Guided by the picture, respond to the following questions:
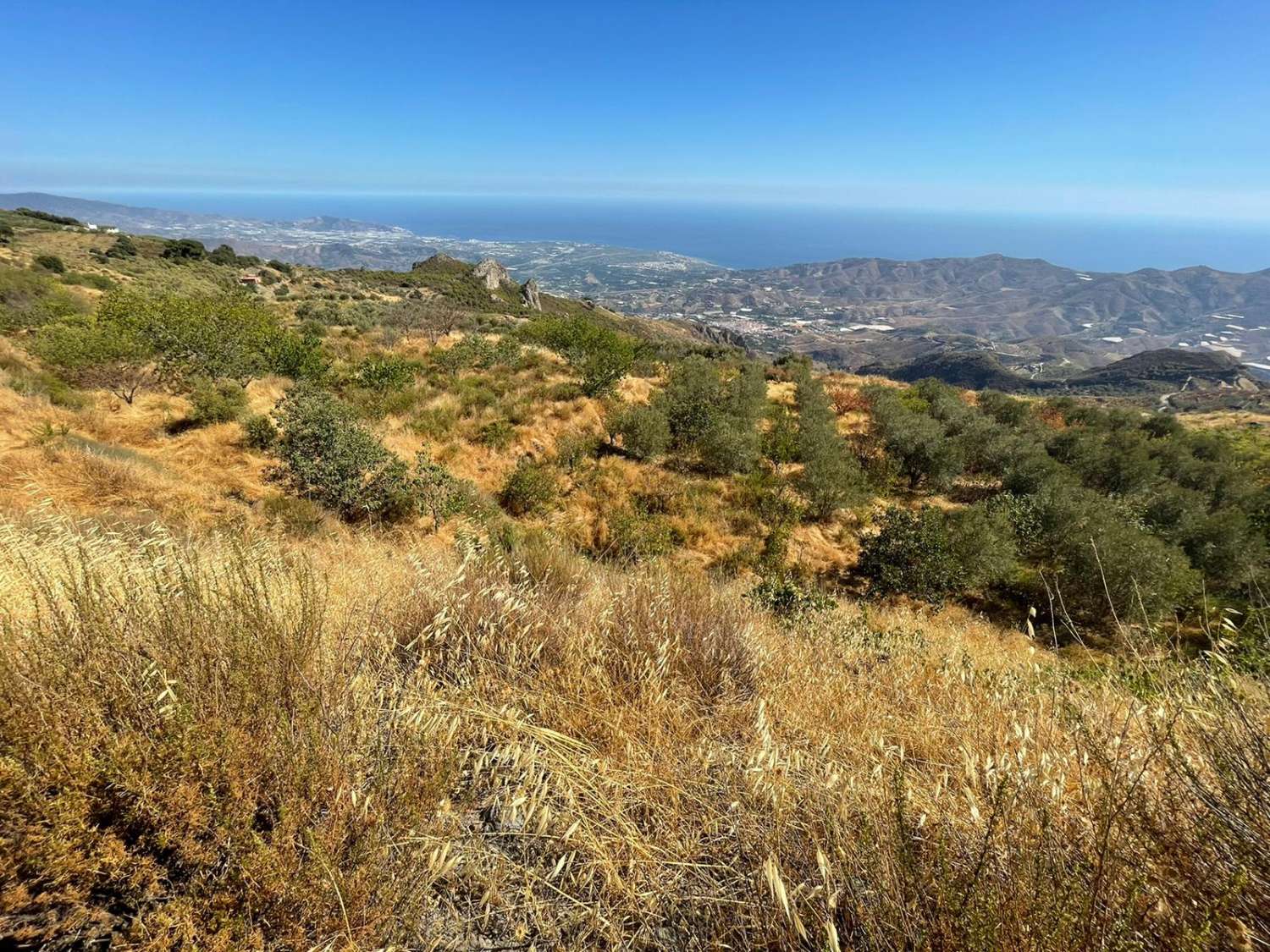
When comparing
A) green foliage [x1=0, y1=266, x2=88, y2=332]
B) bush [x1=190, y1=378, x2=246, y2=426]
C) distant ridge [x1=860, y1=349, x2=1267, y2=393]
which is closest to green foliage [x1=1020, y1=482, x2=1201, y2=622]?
bush [x1=190, y1=378, x2=246, y2=426]

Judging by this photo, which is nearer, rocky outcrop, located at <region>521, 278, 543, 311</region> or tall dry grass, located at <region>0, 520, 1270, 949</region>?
tall dry grass, located at <region>0, 520, 1270, 949</region>

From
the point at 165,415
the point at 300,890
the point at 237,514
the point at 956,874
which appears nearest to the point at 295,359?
the point at 165,415

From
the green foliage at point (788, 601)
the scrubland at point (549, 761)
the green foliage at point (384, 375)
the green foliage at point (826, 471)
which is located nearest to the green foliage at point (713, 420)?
the green foliage at point (826, 471)

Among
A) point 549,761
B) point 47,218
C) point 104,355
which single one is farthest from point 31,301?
point 47,218

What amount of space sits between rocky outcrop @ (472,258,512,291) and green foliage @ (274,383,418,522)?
242ft

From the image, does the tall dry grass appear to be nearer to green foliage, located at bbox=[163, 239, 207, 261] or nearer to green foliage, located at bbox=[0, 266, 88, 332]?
green foliage, located at bbox=[0, 266, 88, 332]

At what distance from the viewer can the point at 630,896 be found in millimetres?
1701

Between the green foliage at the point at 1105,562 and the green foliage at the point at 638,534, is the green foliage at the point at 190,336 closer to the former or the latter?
the green foliage at the point at 638,534

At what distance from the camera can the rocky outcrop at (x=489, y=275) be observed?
80.0 m

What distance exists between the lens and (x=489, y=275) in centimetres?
8431

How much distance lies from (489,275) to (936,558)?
8805 centimetres

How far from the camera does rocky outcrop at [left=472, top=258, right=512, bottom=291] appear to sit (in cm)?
8001

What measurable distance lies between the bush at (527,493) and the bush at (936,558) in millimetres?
6691

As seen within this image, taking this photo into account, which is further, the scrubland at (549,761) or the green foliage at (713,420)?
the green foliage at (713,420)
